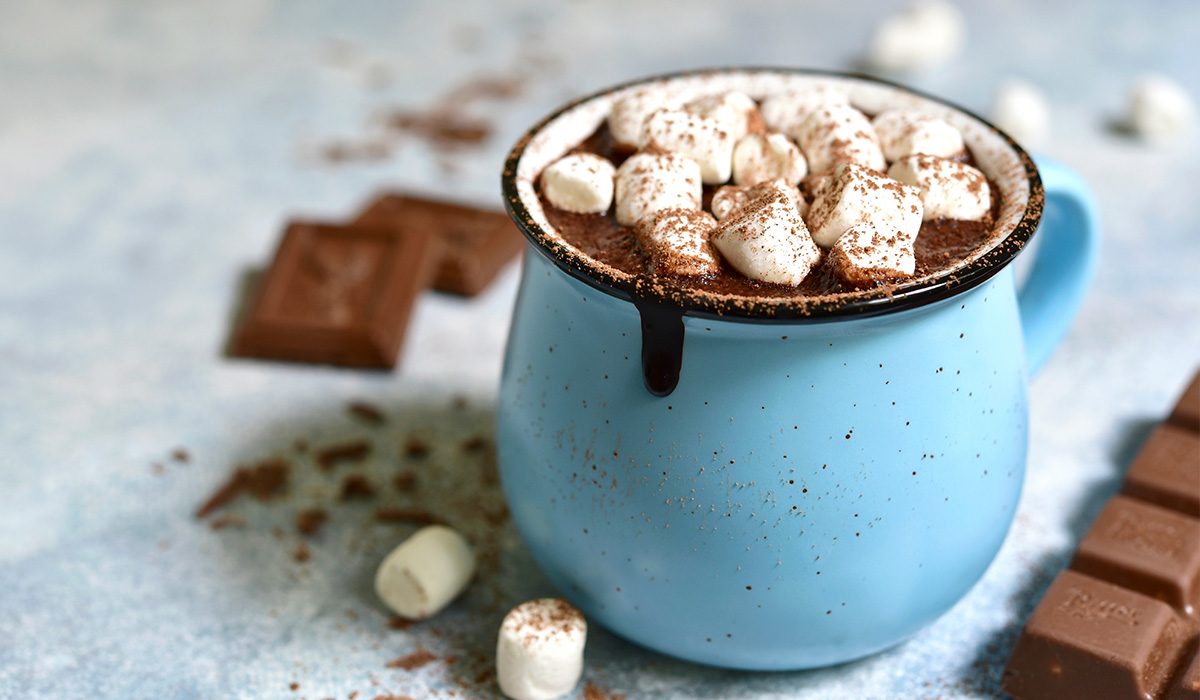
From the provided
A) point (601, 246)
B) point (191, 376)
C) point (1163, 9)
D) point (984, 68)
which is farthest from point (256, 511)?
point (1163, 9)

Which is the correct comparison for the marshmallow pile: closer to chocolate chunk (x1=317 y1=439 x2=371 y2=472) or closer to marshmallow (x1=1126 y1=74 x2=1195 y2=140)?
chocolate chunk (x1=317 y1=439 x2=371 y2=472)

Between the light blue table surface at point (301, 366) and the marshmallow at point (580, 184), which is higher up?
the marshmallow at point (580, 184)

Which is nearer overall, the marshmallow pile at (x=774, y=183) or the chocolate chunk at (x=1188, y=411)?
the marshmallow pile at (x=774, y=183)

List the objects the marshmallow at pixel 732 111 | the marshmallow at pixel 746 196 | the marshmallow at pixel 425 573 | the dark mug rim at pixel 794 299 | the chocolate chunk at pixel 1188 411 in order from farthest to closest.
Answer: the chocolate chunk at pixel 1188 411 < the marshmallow at pixel 425 573 < the marshmallow at pixel 732 111 < the marshmallow at pixel 746 196 < the dark mug rim at pixel 794 299

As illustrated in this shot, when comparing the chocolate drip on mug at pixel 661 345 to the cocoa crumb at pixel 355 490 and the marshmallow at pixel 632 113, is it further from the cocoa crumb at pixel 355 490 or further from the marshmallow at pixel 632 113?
the cocoa crumb at pixel 355 490

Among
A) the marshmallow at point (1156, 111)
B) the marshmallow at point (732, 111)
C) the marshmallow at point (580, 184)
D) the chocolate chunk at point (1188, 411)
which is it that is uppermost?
the marshmallow at point (732, 111)

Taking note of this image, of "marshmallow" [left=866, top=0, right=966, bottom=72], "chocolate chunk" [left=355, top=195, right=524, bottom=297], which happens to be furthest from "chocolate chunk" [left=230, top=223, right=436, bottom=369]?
"marshmallow" [left=866, top=0, right=966, bottom=72]

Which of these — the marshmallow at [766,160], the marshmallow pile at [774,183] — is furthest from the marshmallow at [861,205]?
the marshmallow at [766,160]

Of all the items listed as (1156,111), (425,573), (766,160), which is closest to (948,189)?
(766,160)
